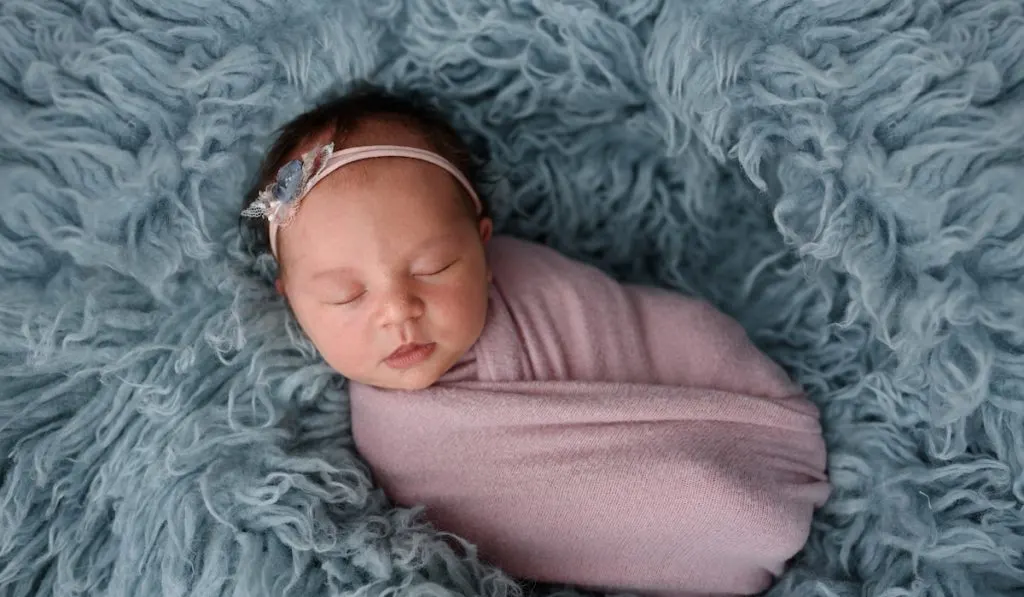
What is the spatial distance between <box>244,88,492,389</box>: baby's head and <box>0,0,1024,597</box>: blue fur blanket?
0.24ft

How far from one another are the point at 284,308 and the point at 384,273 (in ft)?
0.67

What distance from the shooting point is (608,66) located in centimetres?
117

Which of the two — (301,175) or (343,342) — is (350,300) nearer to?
(343,342)

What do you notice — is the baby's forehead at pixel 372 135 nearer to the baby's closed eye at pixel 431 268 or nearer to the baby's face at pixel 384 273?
the baby's face at pixel 384 273

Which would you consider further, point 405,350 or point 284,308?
point 284,308

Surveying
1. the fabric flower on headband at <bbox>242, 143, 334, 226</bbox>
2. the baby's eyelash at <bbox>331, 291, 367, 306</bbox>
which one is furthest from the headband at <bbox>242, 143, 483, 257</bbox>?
the baby's eyelash at <bbox>331, 291, 367, 306</bbox>

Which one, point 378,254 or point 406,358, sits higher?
point 378,254

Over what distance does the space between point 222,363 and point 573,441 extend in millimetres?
440

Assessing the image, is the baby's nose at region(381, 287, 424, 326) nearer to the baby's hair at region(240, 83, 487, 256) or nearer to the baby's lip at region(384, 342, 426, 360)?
the baby's lip at region(384, 342, 426, 360)

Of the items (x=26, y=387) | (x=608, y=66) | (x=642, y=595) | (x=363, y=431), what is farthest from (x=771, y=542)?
(x=26, y=387)

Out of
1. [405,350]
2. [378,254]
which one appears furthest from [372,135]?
[405,350]

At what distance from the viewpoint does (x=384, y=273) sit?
99cm

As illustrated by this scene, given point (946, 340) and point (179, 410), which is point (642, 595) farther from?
point (179, 410)

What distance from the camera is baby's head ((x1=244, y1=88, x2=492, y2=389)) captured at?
1.00 m
